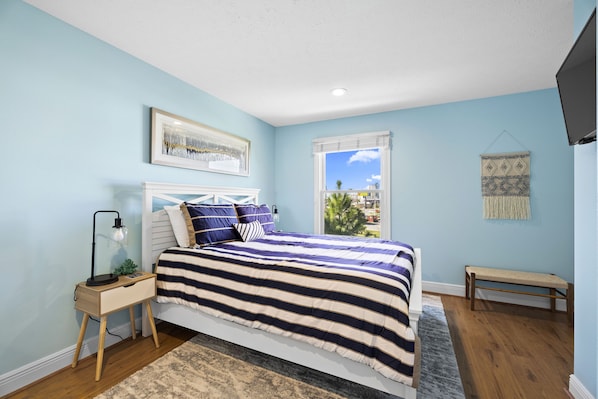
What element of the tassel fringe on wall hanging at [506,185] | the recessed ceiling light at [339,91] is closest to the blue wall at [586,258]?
the tassel fringe on wall hanging at [506,185]

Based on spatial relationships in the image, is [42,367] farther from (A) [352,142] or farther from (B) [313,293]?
(A) [352,142]

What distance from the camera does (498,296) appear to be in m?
3.17

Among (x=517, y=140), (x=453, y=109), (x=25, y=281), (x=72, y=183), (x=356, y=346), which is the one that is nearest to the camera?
(x=356, y=346)

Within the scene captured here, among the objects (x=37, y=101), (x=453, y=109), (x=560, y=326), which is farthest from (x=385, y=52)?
(x=560, y=326)

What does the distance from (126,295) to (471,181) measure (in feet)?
12.9

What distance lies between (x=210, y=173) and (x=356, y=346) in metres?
2.56

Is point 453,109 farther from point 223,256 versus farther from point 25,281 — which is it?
point 25,281

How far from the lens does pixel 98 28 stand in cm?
200

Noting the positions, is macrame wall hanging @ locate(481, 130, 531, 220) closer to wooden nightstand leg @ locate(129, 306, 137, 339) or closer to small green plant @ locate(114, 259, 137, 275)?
small green plant @ locate(114, 259, 137, 275)

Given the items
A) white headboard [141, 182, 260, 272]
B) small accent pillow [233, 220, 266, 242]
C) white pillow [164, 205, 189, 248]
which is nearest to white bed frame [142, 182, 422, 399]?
white headboard [141, 182, 260, 272]

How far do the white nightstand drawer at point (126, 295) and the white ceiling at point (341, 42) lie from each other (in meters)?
1.99

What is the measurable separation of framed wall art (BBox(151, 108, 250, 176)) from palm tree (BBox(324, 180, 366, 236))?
1.50m

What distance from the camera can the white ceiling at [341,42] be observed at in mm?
1783

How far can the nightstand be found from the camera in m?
1.76
